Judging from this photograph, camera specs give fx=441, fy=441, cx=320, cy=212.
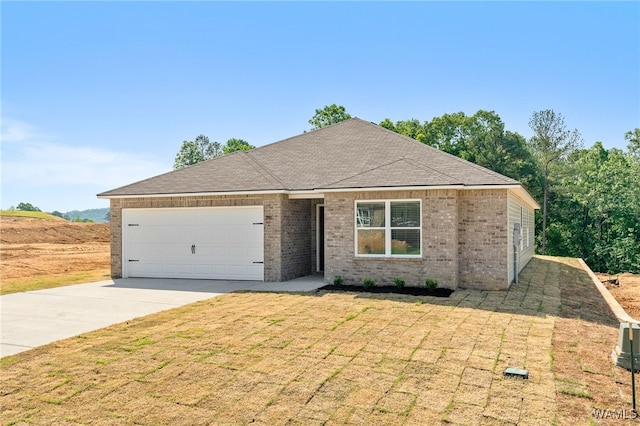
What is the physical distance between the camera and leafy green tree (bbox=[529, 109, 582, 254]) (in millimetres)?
36500

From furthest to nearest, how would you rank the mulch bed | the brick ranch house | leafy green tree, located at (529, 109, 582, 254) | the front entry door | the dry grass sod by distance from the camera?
leafy green tree, located at (529, 109, 582, 254) < the front entry door < the brick ranch house < the mulch bed < the dry grass sod

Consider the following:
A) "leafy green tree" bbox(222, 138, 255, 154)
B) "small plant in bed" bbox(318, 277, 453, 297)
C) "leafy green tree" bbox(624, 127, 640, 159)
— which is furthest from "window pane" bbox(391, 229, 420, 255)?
"leafy green tree" bbox(222, 138, 255, 154)

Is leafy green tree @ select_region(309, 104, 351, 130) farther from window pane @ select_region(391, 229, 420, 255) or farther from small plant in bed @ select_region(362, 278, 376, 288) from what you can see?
small plant in bed @ select_region(362, 278, 376, 288)

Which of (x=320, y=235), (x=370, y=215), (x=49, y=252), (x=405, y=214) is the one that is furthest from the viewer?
(x=49, y=252)

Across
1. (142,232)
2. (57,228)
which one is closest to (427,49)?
(142,232)

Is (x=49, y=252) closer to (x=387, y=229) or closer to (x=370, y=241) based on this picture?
(x=370, y=241)

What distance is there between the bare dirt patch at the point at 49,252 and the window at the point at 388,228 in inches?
392

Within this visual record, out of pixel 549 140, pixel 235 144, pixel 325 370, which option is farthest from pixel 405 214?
pixel 235 144

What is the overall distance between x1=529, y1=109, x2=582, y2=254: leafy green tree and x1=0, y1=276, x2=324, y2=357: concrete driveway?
2994 centimetres

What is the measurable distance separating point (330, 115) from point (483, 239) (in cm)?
2856

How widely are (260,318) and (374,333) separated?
7.71 feet

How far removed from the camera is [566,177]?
3647cm

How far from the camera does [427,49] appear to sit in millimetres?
16469

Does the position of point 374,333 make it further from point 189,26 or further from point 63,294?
point 189,26
